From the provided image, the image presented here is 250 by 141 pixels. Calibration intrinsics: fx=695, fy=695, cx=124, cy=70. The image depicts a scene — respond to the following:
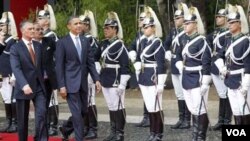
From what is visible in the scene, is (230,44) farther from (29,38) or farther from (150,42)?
(29,38)

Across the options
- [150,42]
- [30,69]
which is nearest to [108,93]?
[150,42]

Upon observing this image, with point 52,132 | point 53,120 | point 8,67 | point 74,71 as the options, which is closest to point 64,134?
point 74,71

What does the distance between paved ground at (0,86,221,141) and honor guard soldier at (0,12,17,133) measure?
14.2 inches

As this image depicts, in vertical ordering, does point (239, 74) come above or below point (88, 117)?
above

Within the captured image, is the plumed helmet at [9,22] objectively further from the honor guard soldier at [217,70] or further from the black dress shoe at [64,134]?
the honor guard soldier at [217,70]

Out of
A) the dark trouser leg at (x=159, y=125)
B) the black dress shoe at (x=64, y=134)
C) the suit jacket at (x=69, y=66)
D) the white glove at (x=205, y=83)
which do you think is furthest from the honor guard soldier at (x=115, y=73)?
the white glove at (x=205, y=83)

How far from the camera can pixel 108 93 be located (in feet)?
33.5

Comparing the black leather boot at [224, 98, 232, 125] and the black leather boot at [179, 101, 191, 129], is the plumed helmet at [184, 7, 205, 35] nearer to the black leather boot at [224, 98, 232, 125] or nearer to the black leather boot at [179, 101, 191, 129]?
the black leather boot at [224, 98, 232, 125]

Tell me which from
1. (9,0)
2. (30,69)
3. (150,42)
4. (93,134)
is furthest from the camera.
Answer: (9,0)

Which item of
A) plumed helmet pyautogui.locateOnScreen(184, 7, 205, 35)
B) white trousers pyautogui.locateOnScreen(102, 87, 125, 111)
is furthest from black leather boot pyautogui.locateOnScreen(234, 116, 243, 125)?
white trousers pyautogui.locateOnScreen(102, 87, 125, 111)

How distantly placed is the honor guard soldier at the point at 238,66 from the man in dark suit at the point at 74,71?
1.72 metres

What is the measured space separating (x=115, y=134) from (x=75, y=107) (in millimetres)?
A: 1400

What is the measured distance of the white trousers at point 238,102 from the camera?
8914 mm

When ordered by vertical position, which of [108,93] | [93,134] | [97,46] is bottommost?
[93,134]
